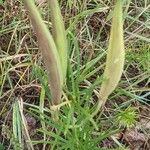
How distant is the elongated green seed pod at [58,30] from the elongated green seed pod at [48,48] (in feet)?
0.11

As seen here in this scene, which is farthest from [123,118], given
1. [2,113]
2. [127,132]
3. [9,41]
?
[9,41]

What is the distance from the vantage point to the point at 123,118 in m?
1.21

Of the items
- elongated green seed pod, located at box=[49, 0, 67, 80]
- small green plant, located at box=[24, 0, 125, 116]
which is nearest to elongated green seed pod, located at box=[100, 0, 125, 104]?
small green plant, located at box=[24, 0, 125, 116]

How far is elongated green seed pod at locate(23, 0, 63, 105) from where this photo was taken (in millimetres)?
817

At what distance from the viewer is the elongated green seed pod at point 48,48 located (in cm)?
82

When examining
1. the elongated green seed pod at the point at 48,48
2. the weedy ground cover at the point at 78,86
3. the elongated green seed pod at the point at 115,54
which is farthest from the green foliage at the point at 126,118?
the elongated green seed pod at the point at 48,48

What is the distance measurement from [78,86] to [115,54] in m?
0.31

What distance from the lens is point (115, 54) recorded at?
97 centimetres

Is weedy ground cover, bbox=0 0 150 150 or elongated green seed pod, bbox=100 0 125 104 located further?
weedy ground cover, bbox=0 0 150 150

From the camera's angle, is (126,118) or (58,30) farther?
(126,118)

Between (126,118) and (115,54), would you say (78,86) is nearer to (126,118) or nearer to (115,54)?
(126,118)

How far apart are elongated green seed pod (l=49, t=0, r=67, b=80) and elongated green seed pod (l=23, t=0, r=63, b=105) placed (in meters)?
0.03

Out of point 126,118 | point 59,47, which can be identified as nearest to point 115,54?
point 59,47

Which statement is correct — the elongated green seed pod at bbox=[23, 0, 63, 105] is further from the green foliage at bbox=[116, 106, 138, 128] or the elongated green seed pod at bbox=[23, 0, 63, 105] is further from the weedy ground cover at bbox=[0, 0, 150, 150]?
the green foliage at bbox=[116, 106, 138, 128]
